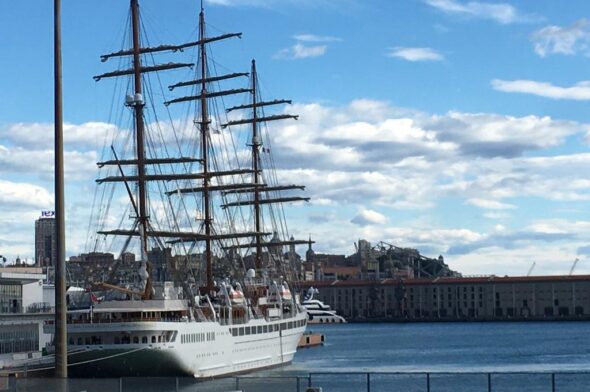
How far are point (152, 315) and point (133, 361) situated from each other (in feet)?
12.0

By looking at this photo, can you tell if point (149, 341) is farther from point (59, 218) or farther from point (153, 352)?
point (59, 218)

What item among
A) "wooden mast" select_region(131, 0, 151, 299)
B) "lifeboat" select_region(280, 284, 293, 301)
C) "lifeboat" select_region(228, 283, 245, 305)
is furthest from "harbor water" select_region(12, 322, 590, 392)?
"wooden mast" select_region(131, 0, 151, 299)

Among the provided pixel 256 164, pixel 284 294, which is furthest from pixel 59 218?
pixel 256 164

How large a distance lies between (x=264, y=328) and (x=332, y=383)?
26505mm

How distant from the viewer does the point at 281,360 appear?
94.8 m

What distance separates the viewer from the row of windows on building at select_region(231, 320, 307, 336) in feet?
270

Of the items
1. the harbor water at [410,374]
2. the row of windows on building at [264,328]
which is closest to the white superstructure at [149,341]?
the row of windows on building at [264,328]

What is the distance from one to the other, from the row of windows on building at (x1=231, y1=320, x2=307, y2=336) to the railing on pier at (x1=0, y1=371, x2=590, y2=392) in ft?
31.5

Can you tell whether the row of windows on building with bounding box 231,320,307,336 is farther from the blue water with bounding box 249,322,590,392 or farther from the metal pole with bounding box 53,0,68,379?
the metal pole with bounding box 53,0,68,379

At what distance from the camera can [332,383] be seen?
210 feet

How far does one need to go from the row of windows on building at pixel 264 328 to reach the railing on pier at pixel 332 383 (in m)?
9.61

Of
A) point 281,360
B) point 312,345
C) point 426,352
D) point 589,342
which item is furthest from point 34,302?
point 589,342

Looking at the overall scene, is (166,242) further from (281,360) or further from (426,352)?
(426,352)

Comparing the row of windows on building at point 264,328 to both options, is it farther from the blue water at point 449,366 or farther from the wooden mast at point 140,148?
the wooden mast at point 140,148
